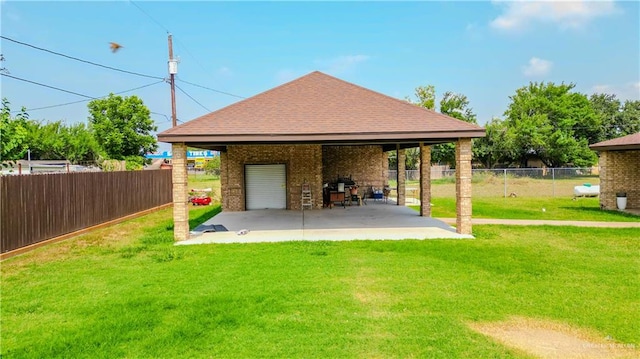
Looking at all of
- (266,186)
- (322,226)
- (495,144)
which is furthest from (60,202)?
(495,144)

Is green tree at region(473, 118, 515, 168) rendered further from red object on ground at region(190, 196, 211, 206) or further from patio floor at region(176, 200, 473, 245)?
red object on ground at region(190, 196, 211, 206)

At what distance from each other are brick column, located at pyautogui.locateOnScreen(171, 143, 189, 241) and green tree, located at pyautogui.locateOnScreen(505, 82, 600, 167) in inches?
1374

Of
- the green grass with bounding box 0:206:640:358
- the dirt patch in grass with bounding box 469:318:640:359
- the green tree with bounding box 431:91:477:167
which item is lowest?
the dirt patch in grass with bounding box 469:318:640:359

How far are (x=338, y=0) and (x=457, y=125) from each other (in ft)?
24.3

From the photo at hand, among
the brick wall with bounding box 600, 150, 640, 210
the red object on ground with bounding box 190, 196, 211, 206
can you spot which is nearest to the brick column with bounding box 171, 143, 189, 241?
the red object on ground with bounding box 190, 196, 211, 206

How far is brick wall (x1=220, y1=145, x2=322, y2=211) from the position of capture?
49.8 feet

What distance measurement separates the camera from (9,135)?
6.95 meters

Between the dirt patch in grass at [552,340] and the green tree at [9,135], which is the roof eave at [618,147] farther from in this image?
the green tree at [9,135]

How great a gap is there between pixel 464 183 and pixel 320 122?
396 cm

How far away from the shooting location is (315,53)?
23109 millimetres

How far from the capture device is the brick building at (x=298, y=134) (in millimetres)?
9430

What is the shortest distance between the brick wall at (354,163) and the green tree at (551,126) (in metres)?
24.6

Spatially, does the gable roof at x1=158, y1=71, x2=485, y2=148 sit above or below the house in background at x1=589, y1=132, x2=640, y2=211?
above

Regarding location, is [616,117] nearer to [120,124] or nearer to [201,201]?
[201,201]
